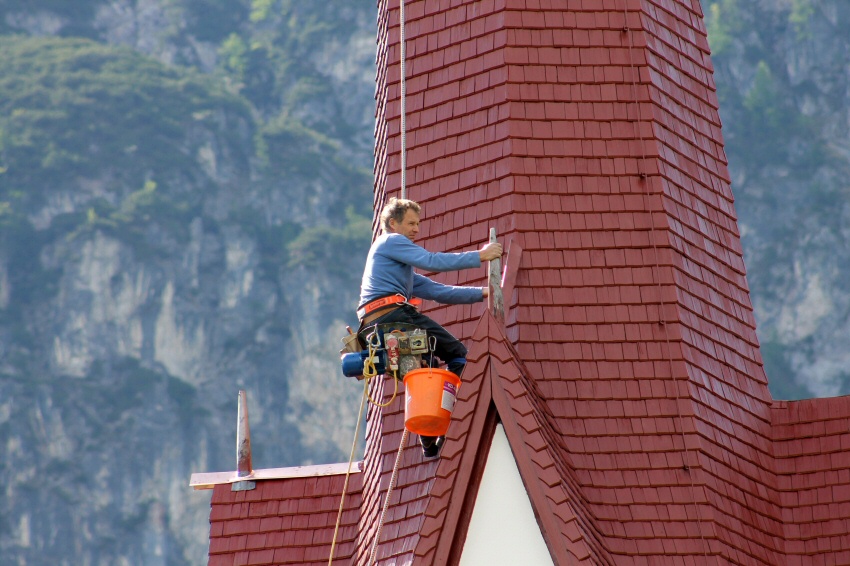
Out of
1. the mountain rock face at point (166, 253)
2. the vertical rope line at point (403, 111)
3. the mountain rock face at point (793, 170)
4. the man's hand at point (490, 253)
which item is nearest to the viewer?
the man's hand at point (490, 253)

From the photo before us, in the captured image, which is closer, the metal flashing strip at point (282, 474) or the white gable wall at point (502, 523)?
the white gable wall at point (502, 523)

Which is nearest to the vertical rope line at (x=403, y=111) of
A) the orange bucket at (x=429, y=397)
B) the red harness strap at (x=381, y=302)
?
the red harness strap at (x=381, y=302)

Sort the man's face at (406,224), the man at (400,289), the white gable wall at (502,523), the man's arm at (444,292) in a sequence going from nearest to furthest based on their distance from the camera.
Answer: the white gable wall at (502,523)
the man at (400,289)
the man's face at (406,224)
the man's arm at (444,292)

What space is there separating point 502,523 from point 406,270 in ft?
7.37

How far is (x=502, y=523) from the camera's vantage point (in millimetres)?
12125

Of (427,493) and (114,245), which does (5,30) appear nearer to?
(114,245)

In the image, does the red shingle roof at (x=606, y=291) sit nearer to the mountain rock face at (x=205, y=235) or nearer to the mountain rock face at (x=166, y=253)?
the mountain rock face at (x=205, y=235)

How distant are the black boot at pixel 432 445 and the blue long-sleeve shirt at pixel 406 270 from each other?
1.10m

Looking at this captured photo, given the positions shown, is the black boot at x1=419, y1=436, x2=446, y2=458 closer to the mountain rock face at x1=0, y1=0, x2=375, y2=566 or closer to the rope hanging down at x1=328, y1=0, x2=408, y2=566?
the rope hanging down at x1=328, y1=0, x2=408, y2=566

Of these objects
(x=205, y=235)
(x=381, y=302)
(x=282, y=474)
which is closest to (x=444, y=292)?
(x=381, y=302)

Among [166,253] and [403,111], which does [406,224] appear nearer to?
[403,111]

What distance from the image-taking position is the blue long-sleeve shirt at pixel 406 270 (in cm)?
1259

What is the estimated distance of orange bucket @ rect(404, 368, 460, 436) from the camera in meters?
12.5

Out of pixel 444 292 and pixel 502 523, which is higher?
pixel 444 292
